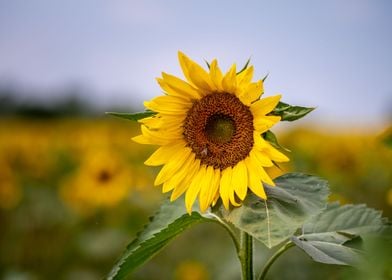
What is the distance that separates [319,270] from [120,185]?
1.43 metres

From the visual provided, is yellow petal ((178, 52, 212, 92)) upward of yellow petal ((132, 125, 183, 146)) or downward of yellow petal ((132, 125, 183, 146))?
upward

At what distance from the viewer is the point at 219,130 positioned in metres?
1.57

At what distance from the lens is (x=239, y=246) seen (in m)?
1.41

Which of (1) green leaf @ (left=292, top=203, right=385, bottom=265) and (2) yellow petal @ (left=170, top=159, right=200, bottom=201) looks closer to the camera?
(1) green leaf @ (left=292, top=203, right=385, bottom=265)

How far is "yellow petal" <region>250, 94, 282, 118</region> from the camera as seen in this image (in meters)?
1.32

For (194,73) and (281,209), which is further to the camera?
(194,73)

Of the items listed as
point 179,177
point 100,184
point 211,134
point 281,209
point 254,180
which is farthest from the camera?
point 100,184

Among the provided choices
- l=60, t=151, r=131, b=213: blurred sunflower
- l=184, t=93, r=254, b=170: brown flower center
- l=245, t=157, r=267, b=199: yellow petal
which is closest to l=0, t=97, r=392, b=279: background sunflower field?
l=60, t=151, r=131, b=213: blurred sunflower

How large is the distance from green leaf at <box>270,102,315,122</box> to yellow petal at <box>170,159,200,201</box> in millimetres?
247

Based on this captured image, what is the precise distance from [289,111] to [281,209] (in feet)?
0.62

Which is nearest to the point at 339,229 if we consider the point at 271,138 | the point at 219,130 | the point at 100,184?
the point at 271,138

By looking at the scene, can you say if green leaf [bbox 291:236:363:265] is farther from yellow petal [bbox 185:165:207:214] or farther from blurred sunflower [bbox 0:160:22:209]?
blurred sunflower [bbox 0:160:22:209]

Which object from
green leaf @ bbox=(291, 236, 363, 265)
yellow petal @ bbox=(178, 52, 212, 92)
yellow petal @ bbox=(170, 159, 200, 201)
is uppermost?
yellow petal @ bbox=(178, 52, 212, 92)

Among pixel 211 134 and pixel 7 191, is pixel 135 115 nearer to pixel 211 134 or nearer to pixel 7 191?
pixel 211 134
